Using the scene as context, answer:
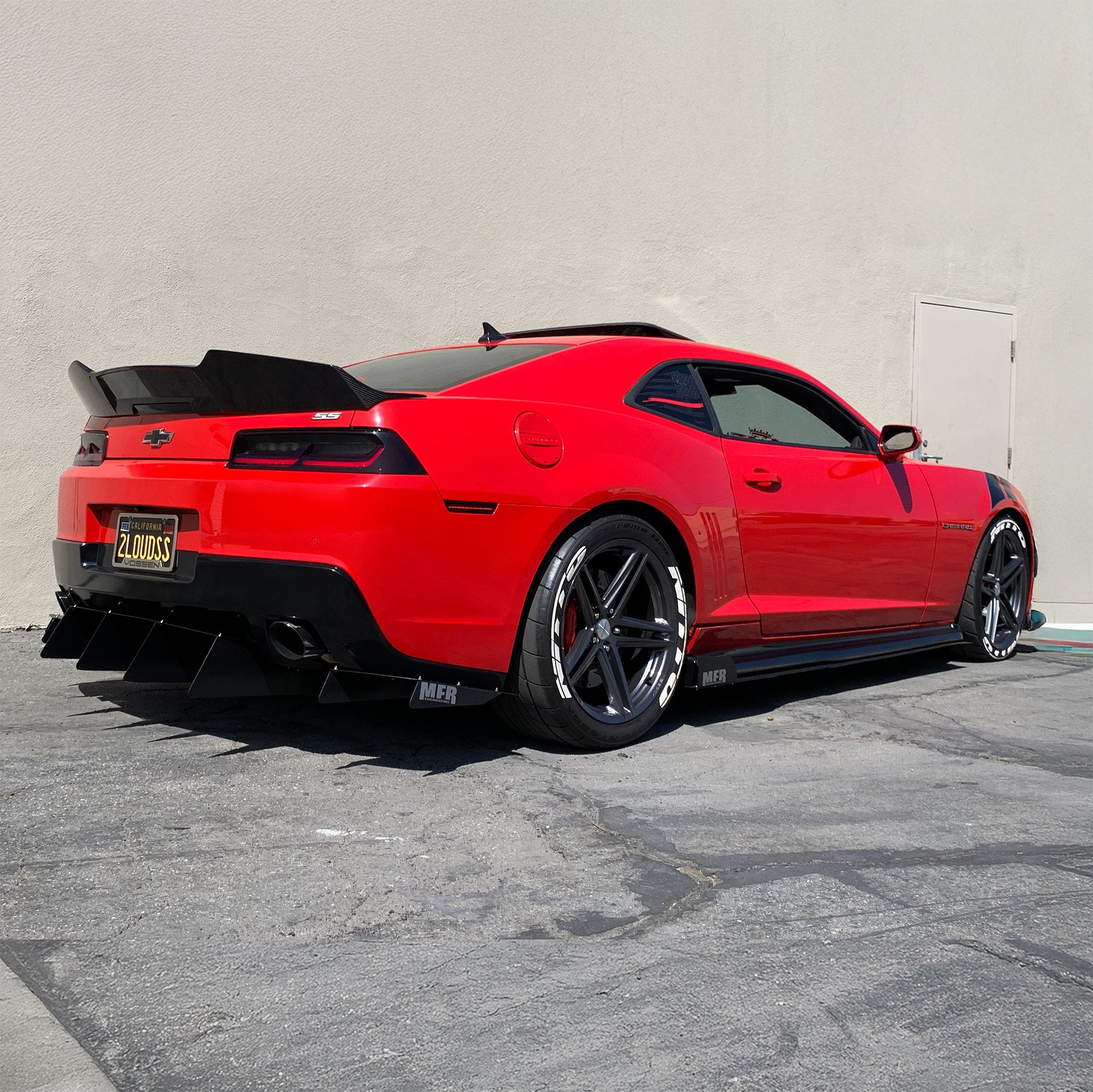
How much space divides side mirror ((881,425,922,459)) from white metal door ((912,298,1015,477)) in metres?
4.26

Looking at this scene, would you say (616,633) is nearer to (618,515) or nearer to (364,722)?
(618,515)

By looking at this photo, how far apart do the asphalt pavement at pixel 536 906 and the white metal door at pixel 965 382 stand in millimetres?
5621

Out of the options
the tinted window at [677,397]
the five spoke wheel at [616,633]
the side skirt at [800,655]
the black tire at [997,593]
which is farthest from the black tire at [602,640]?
the black tire at [997,593]

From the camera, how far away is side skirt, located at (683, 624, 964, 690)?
4020mm

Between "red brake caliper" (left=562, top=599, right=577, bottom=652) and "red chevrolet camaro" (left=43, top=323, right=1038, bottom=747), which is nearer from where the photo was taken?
"red chevrolet camaro" (left=43, top=323, right=1038, bottom=747)

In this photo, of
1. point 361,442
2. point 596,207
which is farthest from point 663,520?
point 596,207

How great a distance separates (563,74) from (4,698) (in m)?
5.28

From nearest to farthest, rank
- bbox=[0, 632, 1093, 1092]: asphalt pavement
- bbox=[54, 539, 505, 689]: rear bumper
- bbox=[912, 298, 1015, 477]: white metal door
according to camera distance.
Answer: bbox=[0, 632, 1093, 1092]: asphalt pavement
bbox=[54, 539, 505, 689]: rear bumper
bbox=[912, 298, 1015, 477]: white metal door

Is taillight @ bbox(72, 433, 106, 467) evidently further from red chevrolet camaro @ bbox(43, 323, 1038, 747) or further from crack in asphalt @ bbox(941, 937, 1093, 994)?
crack in asphalt @ bbox(941, 937, 1093, 994)

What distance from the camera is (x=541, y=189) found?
7.35 meters

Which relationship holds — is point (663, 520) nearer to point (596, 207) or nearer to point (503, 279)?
point (503, 279)

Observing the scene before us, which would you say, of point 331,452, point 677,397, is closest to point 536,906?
point 331,452

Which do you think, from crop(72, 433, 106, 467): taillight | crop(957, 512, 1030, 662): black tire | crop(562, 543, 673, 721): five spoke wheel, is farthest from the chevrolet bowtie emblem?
crop(957, 512, 1030, 662): black tire

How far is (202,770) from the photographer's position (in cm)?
322
